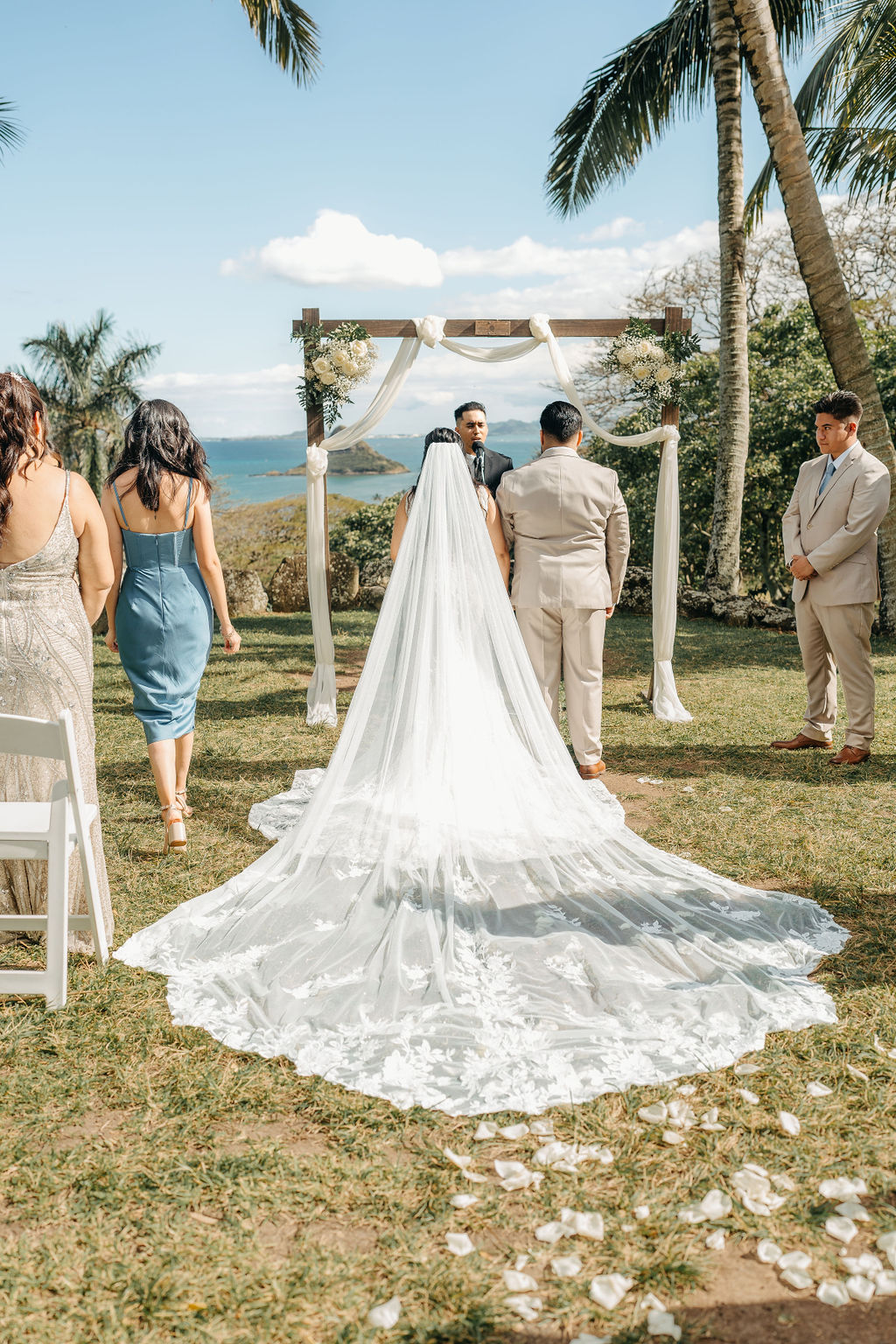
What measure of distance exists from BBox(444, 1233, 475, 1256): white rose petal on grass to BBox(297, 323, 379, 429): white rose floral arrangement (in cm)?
642

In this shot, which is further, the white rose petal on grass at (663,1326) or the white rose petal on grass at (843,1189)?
the white rose petal on grass at (843,1189)

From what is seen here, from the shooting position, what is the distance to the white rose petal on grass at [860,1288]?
192cm

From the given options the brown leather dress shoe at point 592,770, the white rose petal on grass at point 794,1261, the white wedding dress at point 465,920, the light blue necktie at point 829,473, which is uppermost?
the light blue necktie at point 829,473

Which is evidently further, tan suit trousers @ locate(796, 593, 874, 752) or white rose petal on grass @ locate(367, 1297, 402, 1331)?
tan suit trousers @ locate(796, 593, 874, 752)

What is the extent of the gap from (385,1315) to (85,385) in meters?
28.4

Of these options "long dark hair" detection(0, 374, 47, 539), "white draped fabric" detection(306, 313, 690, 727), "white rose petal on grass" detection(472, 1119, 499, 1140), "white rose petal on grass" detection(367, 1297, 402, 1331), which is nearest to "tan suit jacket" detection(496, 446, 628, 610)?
"white draped fabric" detection(306, 313, 690, 727)

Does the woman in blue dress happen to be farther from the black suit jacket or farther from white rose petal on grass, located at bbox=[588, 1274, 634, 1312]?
white rose petal on grass, located at bbox=[588, 1274, 634, 1312]

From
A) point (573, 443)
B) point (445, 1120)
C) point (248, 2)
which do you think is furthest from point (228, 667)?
point (445, 1120)

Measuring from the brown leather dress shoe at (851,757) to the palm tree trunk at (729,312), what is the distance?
23.5ft

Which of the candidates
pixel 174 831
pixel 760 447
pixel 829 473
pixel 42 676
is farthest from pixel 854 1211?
pixel 760 447

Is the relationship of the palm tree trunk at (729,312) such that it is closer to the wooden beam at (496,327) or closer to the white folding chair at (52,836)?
the wooden beam at (496,327)

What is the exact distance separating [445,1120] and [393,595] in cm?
225

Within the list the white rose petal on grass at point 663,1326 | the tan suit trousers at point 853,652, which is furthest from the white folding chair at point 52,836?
the tan suit trousers at point 853,652

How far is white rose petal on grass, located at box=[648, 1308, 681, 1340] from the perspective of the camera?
1.84 m
